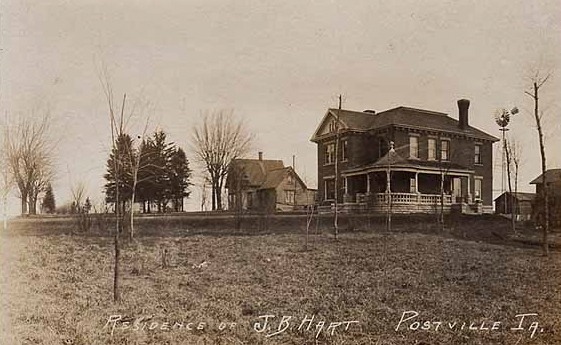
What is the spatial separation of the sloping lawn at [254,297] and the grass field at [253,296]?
0.04ft

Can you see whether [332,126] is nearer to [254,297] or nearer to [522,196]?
[254,297]

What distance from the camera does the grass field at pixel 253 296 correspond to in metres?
4.35

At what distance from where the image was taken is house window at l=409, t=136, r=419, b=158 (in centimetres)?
Answer: 941

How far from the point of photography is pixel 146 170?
5285mm

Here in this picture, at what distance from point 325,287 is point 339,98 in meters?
1.89

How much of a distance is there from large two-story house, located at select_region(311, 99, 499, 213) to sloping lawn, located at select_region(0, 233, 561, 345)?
5.06 feet

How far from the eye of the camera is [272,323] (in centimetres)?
450

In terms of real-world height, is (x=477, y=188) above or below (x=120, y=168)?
below

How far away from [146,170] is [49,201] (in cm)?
95

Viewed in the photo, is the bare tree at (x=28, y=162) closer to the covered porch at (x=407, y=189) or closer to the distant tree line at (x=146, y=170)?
the distant tree line at (x=146, y=170)

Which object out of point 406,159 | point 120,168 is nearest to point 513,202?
point 406,159

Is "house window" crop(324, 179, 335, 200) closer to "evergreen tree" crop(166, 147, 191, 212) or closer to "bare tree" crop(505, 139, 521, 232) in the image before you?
"bare tree" crop(505, 139, 521, 232)

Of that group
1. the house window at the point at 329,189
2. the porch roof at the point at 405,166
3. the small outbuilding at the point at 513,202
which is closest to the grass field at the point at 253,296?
the small outbuilding at the point at 513,202

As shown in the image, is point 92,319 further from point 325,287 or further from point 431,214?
point 431,214
